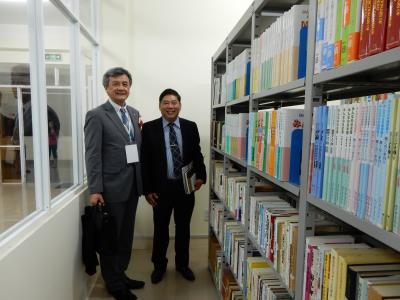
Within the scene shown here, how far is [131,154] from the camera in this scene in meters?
2.34

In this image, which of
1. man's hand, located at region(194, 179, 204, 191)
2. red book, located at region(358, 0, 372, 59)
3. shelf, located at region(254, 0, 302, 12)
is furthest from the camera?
man's hand, located at region(194, 179, 204, 191)

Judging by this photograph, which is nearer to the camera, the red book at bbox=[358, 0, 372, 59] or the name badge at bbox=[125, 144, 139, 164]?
the red book at bbox=[358, 0, 372, 59]

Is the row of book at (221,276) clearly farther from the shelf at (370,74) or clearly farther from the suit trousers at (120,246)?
the shelf at (370,74)

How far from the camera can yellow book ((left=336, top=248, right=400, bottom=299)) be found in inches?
31.7

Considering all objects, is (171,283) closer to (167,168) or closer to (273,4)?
(167,168)

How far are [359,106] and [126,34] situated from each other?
3.08 meters

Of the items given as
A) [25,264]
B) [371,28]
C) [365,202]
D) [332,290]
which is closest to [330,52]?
[371,28]

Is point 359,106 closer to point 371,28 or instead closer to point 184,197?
point 371,28

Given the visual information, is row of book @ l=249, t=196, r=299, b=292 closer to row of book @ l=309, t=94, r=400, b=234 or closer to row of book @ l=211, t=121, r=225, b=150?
row of book @ l=309, t=94, r=400, b=234

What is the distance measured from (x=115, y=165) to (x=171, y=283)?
126cm

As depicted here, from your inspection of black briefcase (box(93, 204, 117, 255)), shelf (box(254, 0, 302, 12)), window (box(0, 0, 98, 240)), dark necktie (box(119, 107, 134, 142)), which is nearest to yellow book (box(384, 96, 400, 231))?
shelf (box(254, 0, 302, 12))

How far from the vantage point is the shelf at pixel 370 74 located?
648 millimetres

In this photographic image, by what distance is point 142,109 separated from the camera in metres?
3.42

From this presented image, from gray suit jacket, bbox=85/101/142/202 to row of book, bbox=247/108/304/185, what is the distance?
3.93ft
